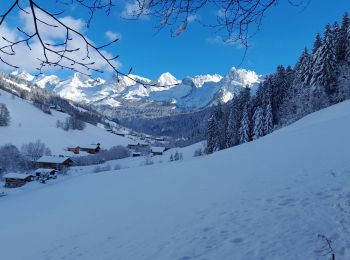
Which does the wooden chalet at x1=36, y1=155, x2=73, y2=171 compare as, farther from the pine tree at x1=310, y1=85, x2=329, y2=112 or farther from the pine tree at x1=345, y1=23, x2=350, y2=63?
the pine tree at x1=345, y1=23, x2=350, y2=63

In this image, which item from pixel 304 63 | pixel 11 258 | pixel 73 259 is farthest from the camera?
pixel 304 63

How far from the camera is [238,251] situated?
516cm

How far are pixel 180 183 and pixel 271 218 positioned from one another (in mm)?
6813

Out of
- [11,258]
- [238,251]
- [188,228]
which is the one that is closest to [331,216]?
[238,251]

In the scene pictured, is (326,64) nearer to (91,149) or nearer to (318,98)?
(318,98)

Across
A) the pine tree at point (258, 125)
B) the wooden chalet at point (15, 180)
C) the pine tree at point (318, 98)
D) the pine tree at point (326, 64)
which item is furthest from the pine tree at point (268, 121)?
the wooden chalet at point (15, 180)

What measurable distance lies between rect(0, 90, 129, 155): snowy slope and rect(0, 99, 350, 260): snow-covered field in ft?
302

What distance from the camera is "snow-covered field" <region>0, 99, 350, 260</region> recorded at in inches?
210

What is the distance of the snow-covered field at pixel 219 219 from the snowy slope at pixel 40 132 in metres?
92.1

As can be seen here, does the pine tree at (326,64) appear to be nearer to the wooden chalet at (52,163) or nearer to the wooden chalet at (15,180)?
the wooden chalet at (15,180)

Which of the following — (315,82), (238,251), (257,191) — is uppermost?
(315,82)

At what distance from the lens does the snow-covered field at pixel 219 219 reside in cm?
534

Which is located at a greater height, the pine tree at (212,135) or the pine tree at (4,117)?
the pine tree at (4,117)

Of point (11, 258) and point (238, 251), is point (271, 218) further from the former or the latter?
point (11, 258)
